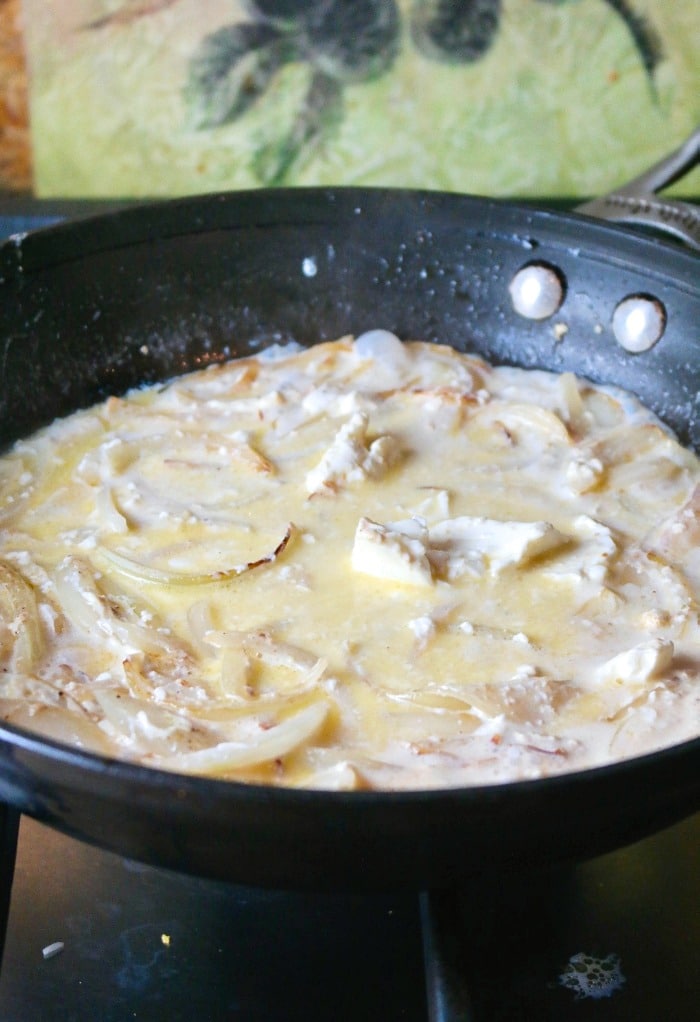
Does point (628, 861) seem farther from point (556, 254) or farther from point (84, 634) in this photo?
point (556, 254)

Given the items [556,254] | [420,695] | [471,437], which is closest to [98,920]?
[420,695]

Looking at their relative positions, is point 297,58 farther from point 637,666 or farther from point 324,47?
point 637,666

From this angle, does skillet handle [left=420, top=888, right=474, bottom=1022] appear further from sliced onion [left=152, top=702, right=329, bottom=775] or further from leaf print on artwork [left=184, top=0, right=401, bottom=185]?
leaf print on artwork [left=184, top=0, right=401, bottom=185]

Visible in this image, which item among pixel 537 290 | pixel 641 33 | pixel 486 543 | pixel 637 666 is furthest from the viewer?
pixel 641 33

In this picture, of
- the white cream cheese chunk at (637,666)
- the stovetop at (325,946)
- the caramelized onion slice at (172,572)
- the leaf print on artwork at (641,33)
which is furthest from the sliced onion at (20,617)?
the leaf print on artwork at (641,33)

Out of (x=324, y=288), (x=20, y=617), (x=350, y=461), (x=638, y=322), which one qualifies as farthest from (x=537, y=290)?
(x=20, y=617)

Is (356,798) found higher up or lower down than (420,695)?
higher up
